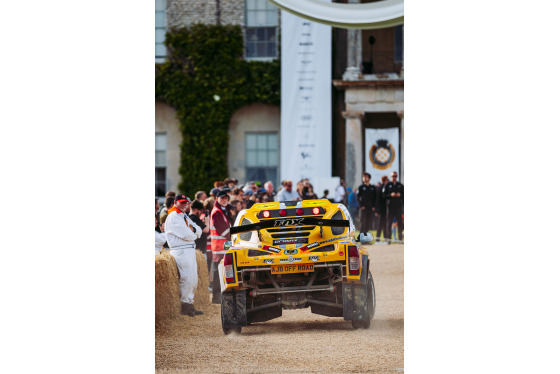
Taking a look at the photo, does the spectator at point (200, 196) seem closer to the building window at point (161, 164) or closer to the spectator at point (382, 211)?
the building window at point (161, 164)

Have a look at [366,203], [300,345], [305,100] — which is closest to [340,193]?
[366,203]

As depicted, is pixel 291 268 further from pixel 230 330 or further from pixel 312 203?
pixel 230 330

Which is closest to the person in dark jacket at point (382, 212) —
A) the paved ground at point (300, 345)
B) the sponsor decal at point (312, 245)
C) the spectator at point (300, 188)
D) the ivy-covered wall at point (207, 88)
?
the paved ground at point (300, 345)

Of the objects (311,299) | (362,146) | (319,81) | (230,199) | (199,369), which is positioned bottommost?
(199,369)

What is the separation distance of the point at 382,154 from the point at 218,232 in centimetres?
272

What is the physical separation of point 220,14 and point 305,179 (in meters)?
2.98

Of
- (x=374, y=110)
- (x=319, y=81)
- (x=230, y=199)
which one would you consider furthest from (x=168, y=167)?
(x=319, y=81)

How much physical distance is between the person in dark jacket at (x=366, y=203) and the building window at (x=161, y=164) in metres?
2.60

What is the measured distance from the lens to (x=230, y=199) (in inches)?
374

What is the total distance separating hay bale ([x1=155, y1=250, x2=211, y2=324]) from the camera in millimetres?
8812

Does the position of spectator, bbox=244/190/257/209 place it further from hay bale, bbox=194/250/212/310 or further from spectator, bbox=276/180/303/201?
hay bale, bbox=194/250/212/310

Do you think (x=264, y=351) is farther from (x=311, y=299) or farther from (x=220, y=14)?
(x=220, y=14)

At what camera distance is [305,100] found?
1420 centimetres

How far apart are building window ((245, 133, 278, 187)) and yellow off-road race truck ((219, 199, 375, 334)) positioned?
329 centimetres
